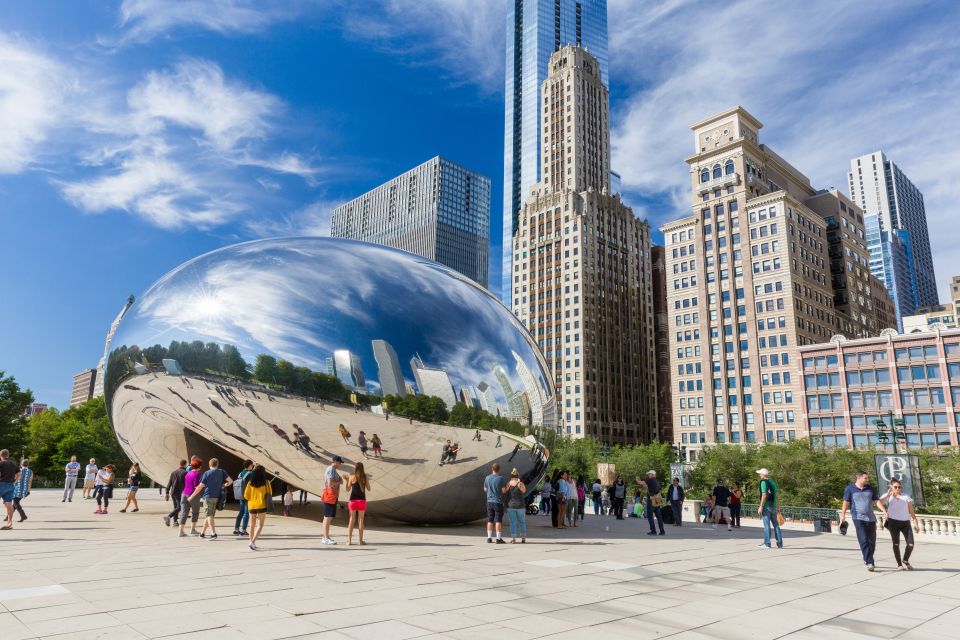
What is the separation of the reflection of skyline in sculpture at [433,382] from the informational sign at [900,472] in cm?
1687

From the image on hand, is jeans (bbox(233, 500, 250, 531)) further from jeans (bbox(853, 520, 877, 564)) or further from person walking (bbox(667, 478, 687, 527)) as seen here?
person walking (bbox(667, 478, 687, 527))

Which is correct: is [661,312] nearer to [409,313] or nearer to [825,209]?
[825,209]

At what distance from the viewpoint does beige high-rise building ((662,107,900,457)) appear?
91.9 m

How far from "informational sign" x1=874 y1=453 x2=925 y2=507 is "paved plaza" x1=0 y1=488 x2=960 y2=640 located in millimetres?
8356

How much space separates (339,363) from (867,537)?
1012cm

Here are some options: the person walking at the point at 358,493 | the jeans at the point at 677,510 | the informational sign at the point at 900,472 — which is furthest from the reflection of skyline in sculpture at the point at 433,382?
the informational sign at the point at 900,472

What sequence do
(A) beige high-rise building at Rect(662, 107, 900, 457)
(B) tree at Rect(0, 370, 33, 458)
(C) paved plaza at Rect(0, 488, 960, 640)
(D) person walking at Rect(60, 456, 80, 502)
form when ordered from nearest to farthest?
1. (C) paved plaza at Rect(0, 488, 960, 640)
2. (D) person walking at Rect(60, 456, 80, 502)
3. (B) tree at Rect(0, 370, 33, 458)
4. (A) beige high-rise building at Rect(662, 107, 900, 457)

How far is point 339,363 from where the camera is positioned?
1187 centimetres

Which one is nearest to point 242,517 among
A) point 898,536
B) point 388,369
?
point 388,369

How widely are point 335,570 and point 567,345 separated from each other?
115790 mm

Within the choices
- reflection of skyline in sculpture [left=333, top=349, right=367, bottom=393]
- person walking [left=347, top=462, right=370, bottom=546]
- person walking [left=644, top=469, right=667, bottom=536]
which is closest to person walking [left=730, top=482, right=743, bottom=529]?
person walking [left=644, top=469, right=667, bottom=536]

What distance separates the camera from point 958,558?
540 inches

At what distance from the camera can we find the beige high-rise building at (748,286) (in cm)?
9194

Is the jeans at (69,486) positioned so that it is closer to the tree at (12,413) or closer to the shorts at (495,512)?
the shorts at (495,512)
